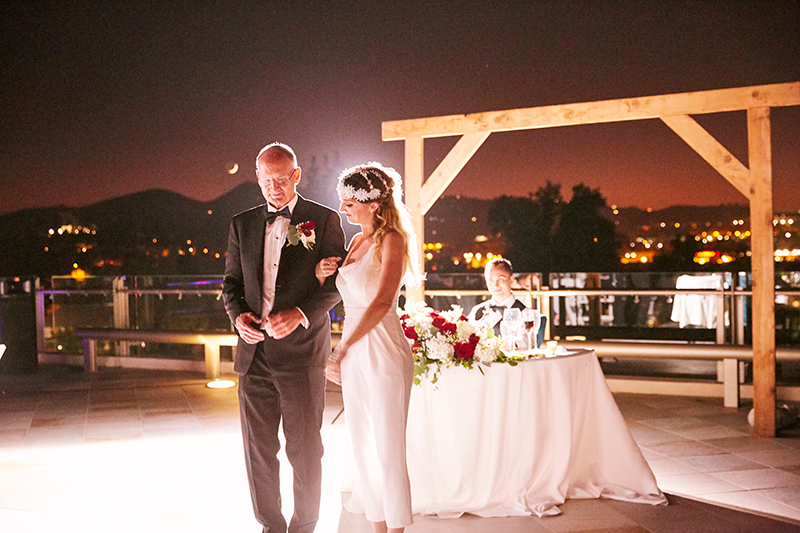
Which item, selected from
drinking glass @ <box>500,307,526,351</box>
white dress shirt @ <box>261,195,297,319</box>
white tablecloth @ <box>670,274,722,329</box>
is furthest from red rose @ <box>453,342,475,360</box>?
white tablecloth @ <box>670,274,722,329</box>

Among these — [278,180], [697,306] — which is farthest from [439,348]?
[697,306]

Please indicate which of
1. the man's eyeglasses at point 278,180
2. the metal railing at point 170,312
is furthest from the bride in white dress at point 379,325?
the metal railing at point 170,312

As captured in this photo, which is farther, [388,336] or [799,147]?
[799,147]

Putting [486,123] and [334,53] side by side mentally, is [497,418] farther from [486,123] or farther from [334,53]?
[334,53]

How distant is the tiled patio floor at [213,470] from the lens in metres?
3.51

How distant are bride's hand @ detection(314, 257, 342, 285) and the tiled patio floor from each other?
145 cm

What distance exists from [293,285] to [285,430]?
2.01ft

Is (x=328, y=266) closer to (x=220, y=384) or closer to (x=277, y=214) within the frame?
(x=277, y=214)

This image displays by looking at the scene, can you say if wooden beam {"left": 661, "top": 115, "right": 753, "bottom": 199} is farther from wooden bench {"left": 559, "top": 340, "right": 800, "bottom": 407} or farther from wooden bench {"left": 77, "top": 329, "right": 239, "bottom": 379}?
wooden bench {"left": 77, "top": 329, "right": 239, "bottom": 379}

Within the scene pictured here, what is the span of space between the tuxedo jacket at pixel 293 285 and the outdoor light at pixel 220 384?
5.51 m

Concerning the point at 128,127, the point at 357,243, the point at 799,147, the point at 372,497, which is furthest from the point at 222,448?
the point at 799,147

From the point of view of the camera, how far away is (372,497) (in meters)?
2.78

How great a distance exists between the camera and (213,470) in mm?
4645

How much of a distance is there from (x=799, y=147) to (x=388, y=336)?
12.7m
